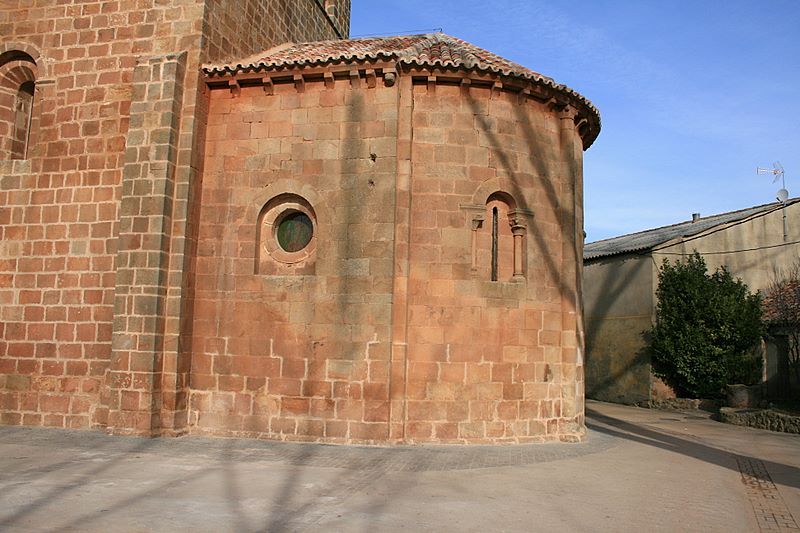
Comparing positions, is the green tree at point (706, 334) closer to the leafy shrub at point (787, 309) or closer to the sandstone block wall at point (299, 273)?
the leafy shrub at point (787, 309)

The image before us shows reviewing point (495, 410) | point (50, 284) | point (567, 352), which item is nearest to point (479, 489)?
point (495, 410)

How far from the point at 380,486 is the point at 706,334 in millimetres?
13049

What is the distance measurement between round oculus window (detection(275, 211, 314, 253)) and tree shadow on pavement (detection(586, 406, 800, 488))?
21.1 feet

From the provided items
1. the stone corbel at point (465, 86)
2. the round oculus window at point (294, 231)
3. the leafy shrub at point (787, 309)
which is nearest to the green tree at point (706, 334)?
the leafy shrub at point (787, 309)

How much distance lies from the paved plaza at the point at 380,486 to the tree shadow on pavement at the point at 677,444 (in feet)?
0.19

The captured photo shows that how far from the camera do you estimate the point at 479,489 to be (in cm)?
696

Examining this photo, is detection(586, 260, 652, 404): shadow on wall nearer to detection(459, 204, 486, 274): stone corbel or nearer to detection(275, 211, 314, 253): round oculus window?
detection(459, 204, 486, 274): stone corbel

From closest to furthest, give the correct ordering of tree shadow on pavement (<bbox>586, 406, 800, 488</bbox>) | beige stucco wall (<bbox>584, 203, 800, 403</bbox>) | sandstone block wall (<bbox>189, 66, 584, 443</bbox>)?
tree shadow on pavement (<bbox>586, 406, 800, 488</bbox>), sandstone block wall (<bbox>189, 66, 584, 443</bbox>), beige stucco wall (<bbox>584, 203, 800, 403</bbox>)

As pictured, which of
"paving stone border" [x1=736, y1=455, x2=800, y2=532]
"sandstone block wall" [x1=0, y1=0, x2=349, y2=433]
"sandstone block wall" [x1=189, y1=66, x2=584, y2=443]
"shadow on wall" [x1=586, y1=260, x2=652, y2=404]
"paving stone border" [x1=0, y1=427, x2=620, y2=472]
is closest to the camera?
"paving stone border" [x1=736, y1=455, x2=800, y2=532]

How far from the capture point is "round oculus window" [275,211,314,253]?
1040 centimetres

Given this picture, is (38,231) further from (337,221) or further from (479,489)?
(479,489)

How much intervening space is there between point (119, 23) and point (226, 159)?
306 centimetres

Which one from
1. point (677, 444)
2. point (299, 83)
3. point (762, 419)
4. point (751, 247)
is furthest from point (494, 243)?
point (751, 247)

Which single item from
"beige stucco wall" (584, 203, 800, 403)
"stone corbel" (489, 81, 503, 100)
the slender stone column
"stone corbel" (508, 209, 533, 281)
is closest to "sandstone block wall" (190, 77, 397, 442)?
the slender stone column
